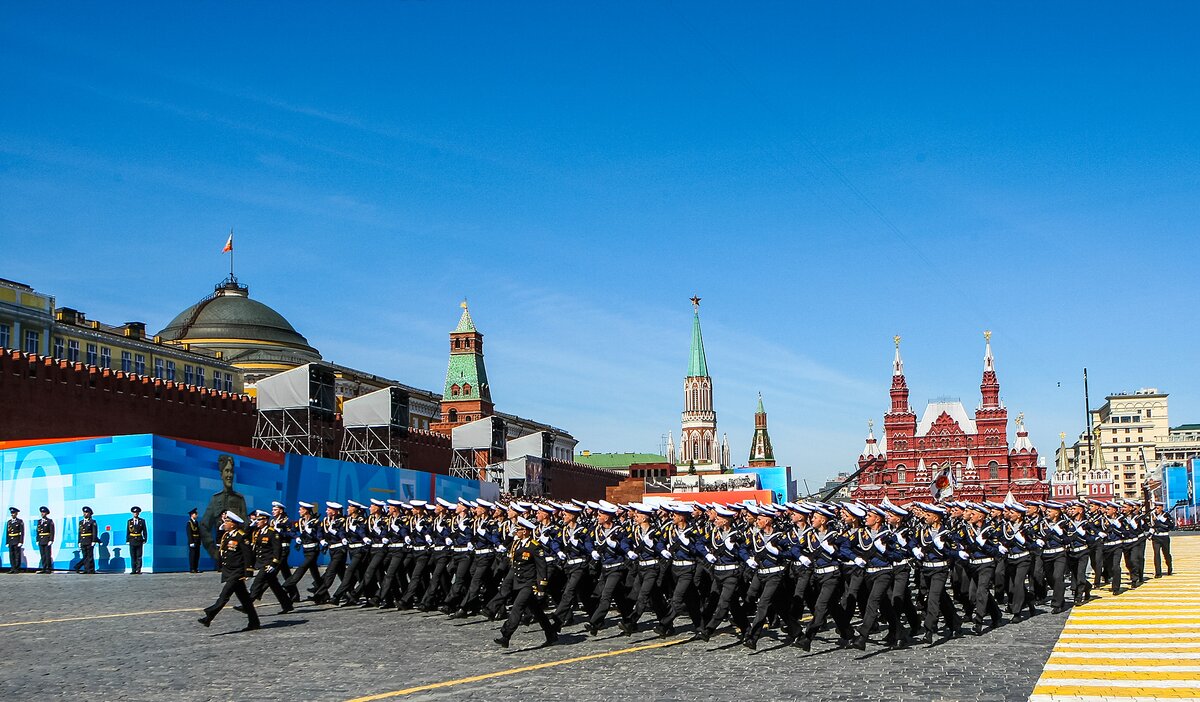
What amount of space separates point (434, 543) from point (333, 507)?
2565 mm

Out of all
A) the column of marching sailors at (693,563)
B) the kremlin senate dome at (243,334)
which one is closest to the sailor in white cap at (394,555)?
the column of marching sailors at (693,563)

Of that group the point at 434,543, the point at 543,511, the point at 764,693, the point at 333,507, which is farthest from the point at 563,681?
the point at 333,507

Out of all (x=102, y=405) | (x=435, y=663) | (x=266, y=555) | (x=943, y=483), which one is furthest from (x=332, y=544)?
(x=943, y=483)

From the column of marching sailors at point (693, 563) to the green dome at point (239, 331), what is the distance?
228 ft

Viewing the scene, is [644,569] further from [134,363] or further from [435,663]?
[134,363]

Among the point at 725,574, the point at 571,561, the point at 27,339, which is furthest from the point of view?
the point at 27,339

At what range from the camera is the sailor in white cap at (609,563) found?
54.2 feet

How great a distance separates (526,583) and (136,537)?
17173 millimetres

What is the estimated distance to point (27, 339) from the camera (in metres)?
55.3

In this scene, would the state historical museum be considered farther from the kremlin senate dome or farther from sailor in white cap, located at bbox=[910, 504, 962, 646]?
sailor in white cap, located at bbox=[910, 504, 962, 646]

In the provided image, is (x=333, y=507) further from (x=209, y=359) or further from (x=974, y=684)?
(x=209, y=359)

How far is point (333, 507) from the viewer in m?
21.2

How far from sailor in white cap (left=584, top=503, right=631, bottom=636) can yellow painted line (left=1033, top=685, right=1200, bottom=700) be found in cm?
658

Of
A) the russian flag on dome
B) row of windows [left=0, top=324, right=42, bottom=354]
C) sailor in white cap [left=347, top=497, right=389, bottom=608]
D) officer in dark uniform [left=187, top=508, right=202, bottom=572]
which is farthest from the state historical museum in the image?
sailor in white cap [left=347, top=497, right=389, bottom=608]
